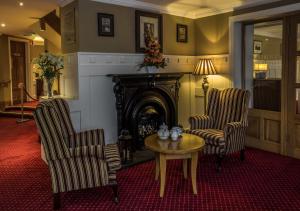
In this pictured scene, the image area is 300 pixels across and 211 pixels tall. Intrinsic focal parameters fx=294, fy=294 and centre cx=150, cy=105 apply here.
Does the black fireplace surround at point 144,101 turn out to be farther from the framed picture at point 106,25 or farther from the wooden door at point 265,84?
the wooden door at point 265,84

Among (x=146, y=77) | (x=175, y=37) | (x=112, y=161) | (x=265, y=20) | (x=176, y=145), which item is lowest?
(x=112, y=161)

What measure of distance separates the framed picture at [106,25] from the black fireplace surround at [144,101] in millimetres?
698

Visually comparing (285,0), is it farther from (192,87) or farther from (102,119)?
(102,119)

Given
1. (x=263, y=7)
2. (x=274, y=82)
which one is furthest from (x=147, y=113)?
(x=263, y=7)

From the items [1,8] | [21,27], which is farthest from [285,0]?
[21,27]

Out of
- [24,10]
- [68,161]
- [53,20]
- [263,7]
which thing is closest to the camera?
[68,161]

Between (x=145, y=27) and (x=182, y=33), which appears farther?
(x=182, y=33)

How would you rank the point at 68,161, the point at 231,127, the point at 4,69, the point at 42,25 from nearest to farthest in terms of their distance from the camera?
the point at 68,161 < the point at 231,127 < the point at 42,25 < the point at 4,69

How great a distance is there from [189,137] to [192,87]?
236 cm

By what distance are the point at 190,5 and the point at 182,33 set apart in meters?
0.60

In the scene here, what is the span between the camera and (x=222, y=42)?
5348mm

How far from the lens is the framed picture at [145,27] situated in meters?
4.93

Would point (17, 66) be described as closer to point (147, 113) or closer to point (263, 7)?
point (147, 113)

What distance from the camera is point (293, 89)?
4.43 metres
